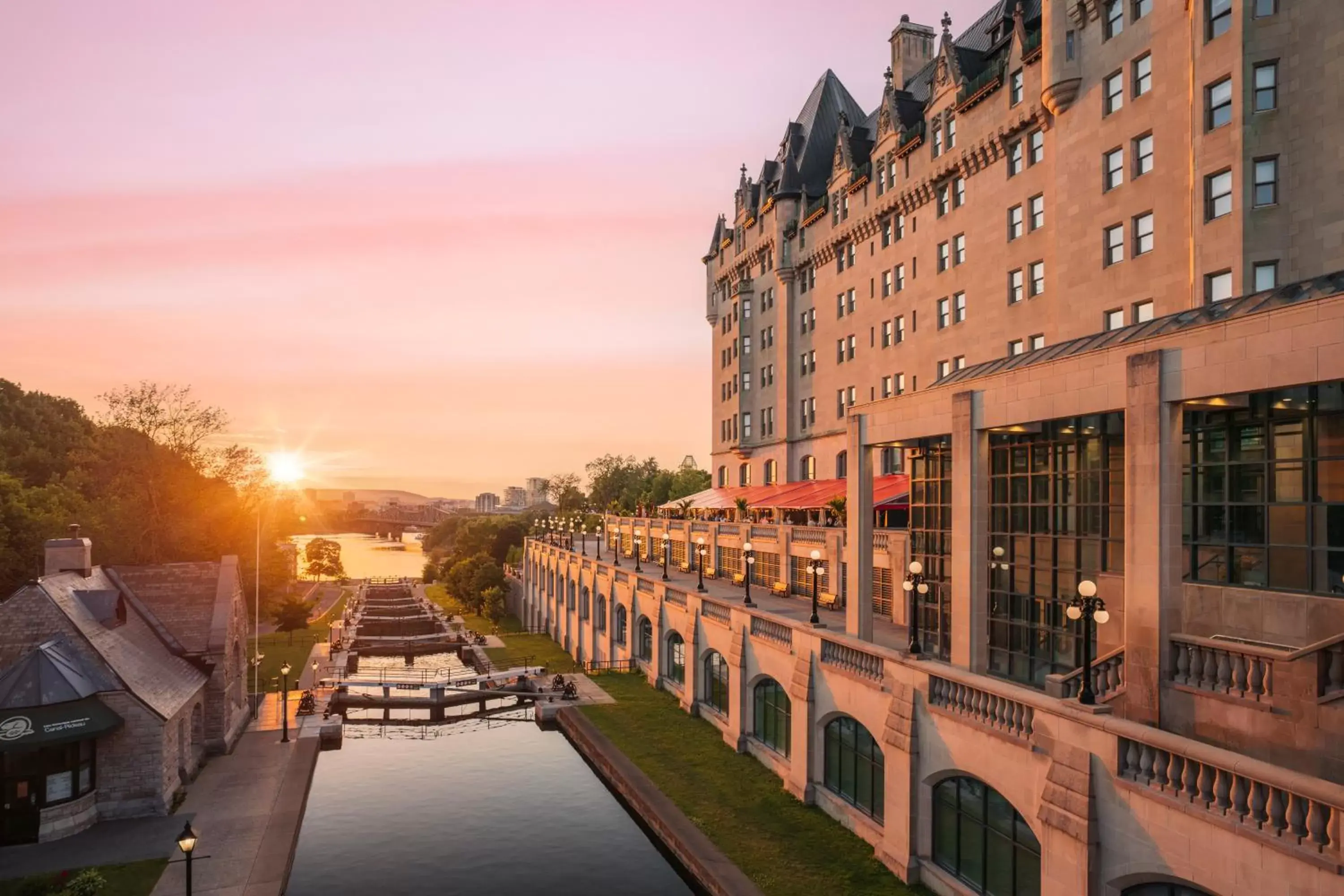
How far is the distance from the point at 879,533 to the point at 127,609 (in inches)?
1231

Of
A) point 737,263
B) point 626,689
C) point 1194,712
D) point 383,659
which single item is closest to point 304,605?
point 383,659

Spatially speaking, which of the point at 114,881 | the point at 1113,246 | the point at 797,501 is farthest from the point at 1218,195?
the point at 114,881

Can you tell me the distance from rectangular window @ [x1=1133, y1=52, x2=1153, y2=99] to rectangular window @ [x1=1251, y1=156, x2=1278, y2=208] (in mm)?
5858

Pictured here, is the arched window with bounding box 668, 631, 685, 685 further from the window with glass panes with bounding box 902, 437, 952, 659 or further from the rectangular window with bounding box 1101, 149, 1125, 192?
the rectangular window with bounding box 1101, 149, 1125, 192

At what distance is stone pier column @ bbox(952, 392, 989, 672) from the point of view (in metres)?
22.4

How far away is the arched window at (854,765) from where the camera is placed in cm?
2341

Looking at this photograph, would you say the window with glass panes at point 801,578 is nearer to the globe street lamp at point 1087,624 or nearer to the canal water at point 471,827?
the canal water at point 471,827

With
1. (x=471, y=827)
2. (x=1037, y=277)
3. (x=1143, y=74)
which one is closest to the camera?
(x=471, y=827)

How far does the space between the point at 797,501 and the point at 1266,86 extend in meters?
30.0

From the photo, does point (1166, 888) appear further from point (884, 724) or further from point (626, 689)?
point (626, 689)

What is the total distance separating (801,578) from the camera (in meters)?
43.2

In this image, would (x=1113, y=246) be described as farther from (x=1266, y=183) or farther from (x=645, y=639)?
(x=645, y=639)

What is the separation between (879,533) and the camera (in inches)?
1425

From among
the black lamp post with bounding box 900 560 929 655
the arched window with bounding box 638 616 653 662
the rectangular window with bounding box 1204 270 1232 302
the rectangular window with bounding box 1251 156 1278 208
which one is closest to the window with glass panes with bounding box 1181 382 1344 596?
the black lamp post with bounding box 900 560 929 655
